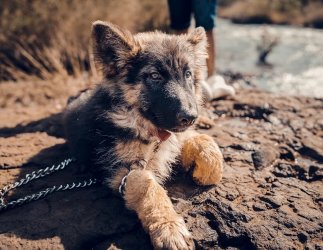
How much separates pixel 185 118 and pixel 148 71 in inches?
26.6

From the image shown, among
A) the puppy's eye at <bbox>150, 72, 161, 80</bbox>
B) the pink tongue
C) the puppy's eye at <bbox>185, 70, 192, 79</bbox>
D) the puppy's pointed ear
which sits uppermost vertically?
the puppy's pointed ear

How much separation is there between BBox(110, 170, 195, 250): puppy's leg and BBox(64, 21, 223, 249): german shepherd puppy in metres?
0.02

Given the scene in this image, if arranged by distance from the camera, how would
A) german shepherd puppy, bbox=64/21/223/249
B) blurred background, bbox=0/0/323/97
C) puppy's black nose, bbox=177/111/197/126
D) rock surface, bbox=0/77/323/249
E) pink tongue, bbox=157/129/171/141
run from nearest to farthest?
1. rock surface, bbox=0/77/323/249
2. puppy's black nose, bbox=177/111/197/126
3. german shepherd puppy, bbox=64/21/223/249
4. pink tongue, bbox=157/129/171/141
5. blurred background, bbox=0/0/323/97

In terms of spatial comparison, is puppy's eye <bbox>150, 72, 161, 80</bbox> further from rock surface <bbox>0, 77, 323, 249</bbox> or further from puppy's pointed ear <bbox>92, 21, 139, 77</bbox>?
rock surface <bbox>0, 77, 323, 249</bbox>

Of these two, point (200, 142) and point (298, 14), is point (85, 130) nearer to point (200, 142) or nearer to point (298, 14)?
point (200, 142)

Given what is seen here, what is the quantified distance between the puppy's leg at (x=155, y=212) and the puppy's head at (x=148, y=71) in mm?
588

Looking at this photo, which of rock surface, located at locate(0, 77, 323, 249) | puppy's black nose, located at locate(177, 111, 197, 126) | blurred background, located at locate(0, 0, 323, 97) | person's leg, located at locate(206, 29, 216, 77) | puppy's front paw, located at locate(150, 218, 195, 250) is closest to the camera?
puppy's front paw, located at locate(150, 218, 195, 250)

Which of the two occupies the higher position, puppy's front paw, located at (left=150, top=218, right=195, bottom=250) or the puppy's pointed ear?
the puppy's pointed ear

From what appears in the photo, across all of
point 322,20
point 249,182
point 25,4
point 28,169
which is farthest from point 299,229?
point 322,20

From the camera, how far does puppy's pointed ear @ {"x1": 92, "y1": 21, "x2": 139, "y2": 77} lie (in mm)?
3771

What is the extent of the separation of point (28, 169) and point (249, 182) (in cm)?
243

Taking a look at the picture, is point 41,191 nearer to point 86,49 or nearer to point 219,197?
point 219,197

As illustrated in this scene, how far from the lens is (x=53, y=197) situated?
378cm

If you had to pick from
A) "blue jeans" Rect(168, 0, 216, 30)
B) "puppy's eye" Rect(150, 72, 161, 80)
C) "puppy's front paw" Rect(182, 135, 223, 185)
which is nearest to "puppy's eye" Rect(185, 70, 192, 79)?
"puppy's eye" Rect(150, 72, 161, 80)
